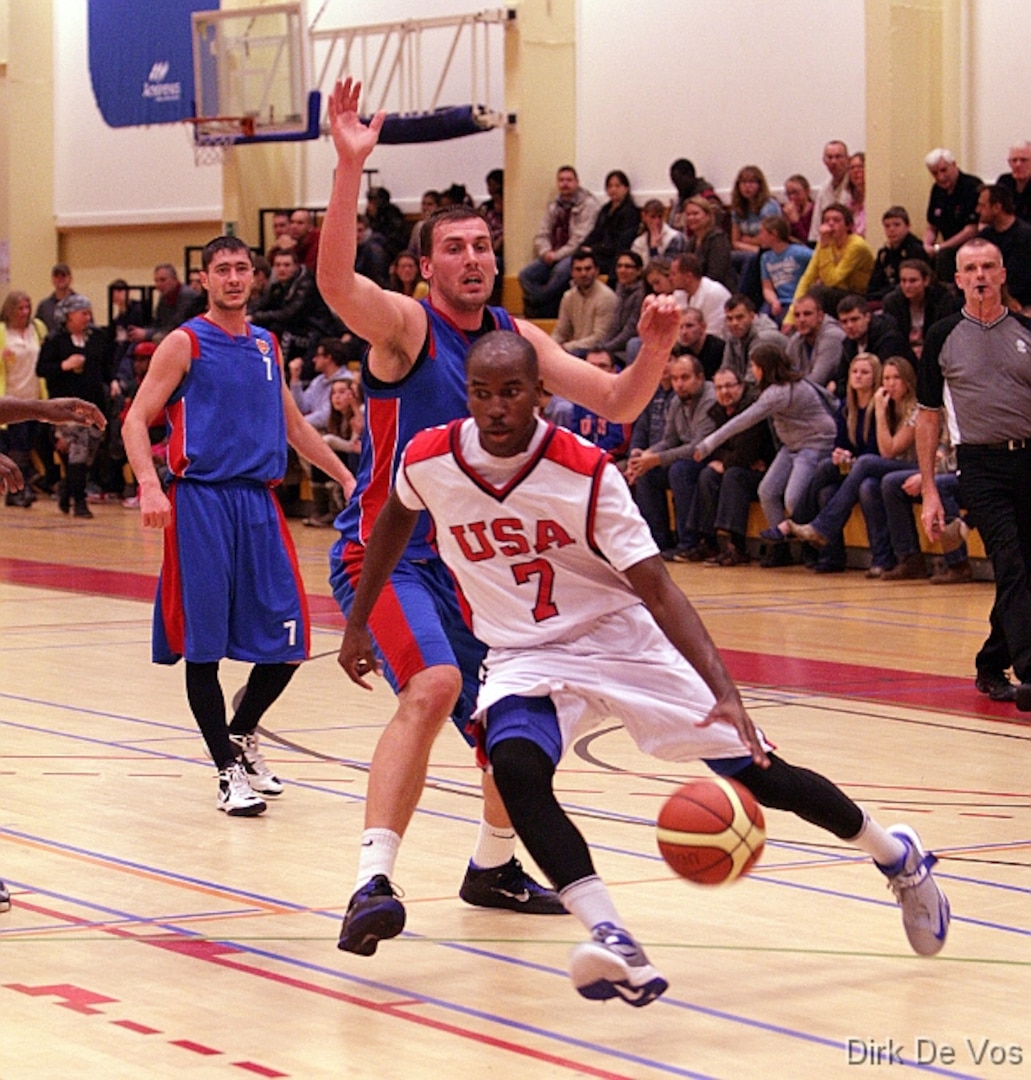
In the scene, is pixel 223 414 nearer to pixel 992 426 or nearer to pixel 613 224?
pixel 992 426

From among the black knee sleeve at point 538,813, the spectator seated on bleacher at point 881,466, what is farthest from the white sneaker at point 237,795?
the spectator seated on bleacher at point 881,466

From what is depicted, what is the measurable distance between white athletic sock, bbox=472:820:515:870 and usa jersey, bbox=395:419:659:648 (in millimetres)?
921

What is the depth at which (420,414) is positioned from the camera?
5383 millimetres

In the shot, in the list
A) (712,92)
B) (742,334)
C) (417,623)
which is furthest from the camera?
(712,92)

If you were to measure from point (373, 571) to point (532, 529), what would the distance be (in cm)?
A: 52

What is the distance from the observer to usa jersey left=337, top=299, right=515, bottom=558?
17.6ft

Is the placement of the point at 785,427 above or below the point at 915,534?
above

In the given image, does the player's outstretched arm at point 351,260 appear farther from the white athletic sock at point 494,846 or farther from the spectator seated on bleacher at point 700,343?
the spectator seated on bleacher at point 700,343

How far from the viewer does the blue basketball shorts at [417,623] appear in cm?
525

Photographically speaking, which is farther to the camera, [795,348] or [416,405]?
[795,348]

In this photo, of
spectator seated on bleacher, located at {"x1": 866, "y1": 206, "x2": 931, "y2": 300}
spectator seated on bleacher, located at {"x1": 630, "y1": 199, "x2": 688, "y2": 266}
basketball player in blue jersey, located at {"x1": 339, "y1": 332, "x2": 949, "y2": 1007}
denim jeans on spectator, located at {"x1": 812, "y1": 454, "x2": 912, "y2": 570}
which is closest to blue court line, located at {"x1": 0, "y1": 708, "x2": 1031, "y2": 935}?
basketball player in blue jersey, located at {"x1": 339, "y1": 332, "x2": 949, "y2": 1007}

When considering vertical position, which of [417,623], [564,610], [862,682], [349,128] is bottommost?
[862,682]

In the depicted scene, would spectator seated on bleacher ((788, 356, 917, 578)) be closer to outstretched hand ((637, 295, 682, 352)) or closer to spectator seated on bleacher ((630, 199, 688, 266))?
spectator seated on bleacher ((630, 199, 688, 266))

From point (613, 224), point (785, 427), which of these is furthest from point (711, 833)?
point (613, 224)
